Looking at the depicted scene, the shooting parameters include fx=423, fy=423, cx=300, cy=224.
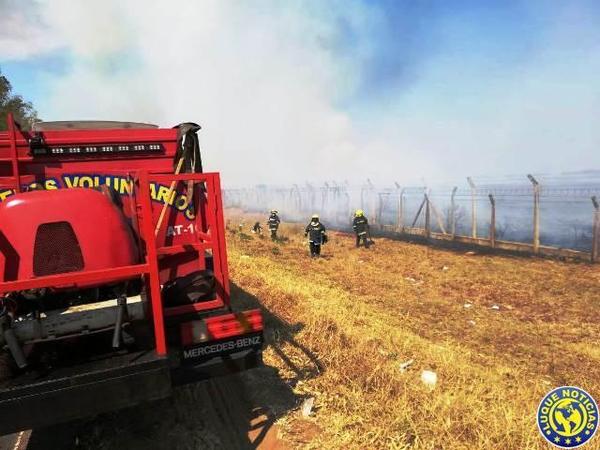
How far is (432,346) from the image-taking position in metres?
5.95

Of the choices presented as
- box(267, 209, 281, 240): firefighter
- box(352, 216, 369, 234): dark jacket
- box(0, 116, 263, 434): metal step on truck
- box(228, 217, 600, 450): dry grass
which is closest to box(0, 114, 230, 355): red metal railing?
box(0, 116, 263, 434): metal step on truck

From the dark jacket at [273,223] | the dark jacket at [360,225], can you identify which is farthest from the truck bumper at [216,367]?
the dark jacket at [273,223]

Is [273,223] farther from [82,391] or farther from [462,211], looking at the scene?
[82,391]

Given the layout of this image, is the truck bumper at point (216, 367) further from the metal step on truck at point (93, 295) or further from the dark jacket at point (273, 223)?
the dark jacket at point (273, 223)

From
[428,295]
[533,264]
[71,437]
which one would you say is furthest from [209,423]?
[533,264]

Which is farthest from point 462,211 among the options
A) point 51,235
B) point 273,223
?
point 51,235

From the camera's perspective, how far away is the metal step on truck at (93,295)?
2598 mm

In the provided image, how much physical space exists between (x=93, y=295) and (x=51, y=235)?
566 mm

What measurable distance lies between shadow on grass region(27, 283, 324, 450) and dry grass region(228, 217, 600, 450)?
0.57ft

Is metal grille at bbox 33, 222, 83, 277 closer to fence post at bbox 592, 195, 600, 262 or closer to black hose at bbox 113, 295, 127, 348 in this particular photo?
black hose at bbox 113, 295, 127, 348

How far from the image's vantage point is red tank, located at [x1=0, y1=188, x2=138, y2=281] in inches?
112

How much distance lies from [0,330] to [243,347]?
1.71m

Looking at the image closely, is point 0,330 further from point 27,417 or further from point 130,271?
point 130,271

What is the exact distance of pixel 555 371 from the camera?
19.3 ft
